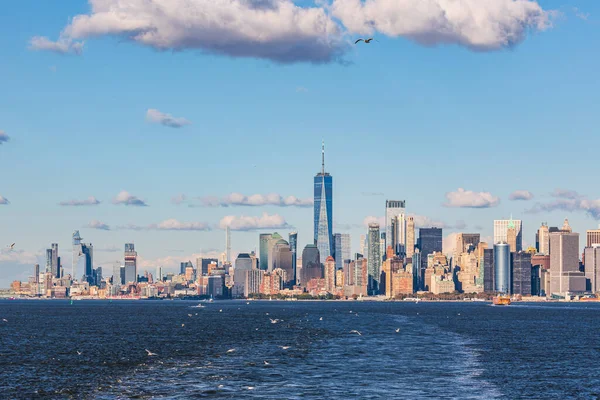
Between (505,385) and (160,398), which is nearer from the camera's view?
(160,398)

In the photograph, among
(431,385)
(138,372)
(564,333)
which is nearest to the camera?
(431,385)

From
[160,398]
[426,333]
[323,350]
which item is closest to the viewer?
[160,398]

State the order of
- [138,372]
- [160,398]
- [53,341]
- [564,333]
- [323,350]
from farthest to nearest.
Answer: [564,333]
[53,341]
[323,350]
[138,372]
[160,398]

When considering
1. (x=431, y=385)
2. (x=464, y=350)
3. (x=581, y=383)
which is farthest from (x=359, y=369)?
(x=464, y=350)

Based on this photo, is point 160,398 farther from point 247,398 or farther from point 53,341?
point 53,341

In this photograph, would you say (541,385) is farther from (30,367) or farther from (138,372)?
(30,367)

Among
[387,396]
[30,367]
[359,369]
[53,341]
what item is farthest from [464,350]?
[53,341]

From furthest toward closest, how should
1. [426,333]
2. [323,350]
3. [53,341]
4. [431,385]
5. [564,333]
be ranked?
[564,333], [426,333], [53,341], [323,350], [431,385]

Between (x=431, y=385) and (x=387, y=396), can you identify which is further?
(x=431, y=385)
